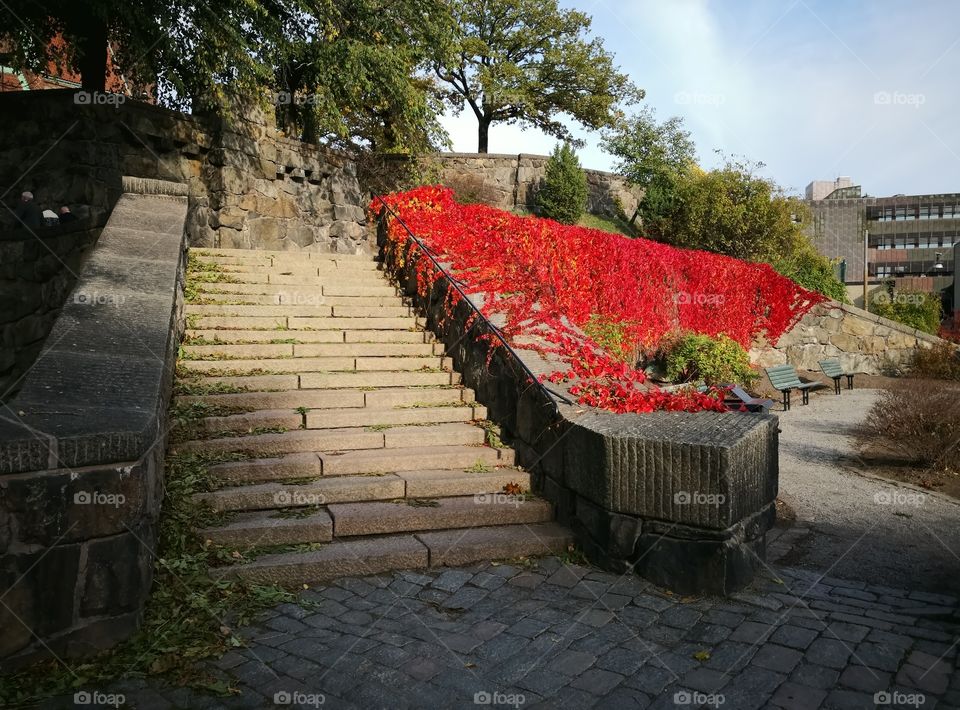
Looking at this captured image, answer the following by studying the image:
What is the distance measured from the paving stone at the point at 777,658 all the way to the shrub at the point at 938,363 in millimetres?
15136

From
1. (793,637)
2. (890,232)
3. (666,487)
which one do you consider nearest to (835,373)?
(666,487)

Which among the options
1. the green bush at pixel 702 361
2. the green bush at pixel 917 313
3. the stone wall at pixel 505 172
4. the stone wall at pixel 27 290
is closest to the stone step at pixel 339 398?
the stone wall at pixel 27 290

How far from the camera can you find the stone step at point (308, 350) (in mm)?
6234

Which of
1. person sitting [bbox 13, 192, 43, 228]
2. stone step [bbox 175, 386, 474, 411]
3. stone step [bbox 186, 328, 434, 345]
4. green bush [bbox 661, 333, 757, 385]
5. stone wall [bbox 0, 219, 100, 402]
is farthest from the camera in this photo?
green bush [bbox 661, 333, 757, 385]

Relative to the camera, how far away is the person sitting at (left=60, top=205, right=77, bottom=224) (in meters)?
9.50

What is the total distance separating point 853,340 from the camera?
16.5 metres

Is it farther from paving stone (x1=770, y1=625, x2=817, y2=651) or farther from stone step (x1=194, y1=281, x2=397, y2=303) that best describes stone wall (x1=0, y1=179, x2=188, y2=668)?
stone step (x1=194, y1=281, x2=397, y2=303)

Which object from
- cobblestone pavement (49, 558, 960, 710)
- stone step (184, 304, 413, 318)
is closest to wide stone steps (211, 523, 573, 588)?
cobblestone pavement (49, 558, 960, 710)

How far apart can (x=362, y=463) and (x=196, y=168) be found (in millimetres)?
8308

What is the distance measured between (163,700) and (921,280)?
173 ft

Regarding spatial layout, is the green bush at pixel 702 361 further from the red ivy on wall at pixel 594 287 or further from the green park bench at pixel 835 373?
the green park bench at pixel 835 373

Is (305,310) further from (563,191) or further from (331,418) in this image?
(563,191)

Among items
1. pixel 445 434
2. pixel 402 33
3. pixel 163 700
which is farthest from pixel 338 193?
pixel 163 700

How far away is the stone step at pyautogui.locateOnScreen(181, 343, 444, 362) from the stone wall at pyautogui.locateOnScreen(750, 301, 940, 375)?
1217 cm
